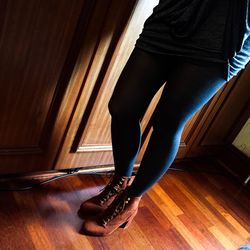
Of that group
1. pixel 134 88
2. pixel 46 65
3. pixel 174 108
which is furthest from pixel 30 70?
pixel 174 108

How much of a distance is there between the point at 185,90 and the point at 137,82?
0.13 meters

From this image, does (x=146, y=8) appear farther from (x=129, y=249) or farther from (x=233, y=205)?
(x=233, y=205)

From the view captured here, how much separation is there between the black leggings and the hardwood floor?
8.6 inches

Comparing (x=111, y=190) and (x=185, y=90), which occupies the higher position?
(x=185, y=90)

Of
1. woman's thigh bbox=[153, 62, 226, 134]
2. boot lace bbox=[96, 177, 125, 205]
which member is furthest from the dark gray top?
boot lace bbox=[96, 177, 125, 205]

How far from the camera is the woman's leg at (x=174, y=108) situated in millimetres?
859

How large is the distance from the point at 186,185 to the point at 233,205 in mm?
245

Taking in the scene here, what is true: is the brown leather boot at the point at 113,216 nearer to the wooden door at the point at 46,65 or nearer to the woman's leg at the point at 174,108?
the woman's leg at the point at 174,108

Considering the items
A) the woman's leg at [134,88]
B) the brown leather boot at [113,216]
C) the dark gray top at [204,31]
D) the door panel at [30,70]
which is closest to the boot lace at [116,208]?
the brown leather boot at [113,216]

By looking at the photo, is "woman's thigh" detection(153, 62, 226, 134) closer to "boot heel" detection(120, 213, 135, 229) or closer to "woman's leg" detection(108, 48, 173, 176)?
"woman's leg" detection(108, 48, 173, 176)

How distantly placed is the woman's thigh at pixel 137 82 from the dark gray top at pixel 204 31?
0.04 meters

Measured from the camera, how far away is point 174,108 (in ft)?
2.94

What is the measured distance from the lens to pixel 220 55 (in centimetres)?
82

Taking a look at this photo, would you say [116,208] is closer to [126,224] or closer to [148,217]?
[126,224]
